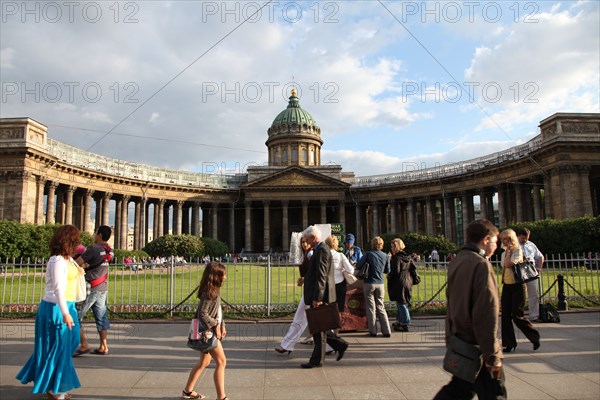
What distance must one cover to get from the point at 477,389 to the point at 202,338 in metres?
3.09

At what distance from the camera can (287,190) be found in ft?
186

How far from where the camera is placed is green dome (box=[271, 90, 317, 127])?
71.1 metres

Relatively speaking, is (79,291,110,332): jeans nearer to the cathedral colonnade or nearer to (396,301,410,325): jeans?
(396,301,410,325): jeans

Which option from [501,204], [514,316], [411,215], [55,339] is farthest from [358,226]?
[55,339]

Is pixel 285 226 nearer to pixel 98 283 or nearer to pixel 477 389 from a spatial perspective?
pixel 98 283

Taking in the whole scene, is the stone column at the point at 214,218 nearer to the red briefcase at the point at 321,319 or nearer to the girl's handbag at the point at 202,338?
the red briefcase at the point at 321,319

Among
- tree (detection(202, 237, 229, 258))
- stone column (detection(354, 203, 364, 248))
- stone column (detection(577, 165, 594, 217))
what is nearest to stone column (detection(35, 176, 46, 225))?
tree (detection(202, 237, 229, 258))

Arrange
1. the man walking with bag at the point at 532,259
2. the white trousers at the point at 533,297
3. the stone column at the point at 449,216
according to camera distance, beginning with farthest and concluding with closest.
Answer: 1. the stone column at the point at 449,216
2. the white trousers at the point at 533,297
3. the man walking with bag at the point at 532,259

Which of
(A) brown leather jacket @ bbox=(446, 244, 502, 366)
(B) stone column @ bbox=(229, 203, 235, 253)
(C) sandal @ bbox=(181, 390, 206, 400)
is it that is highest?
(B) stone column @ bbox=(229, 203, 235, 253)

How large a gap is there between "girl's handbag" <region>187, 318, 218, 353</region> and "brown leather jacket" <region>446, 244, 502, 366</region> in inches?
108

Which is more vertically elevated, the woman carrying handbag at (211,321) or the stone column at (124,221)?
the stone column at (124,221)

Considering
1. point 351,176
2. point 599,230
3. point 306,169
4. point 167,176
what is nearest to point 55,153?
point 167,176

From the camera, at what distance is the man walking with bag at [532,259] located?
913 cm

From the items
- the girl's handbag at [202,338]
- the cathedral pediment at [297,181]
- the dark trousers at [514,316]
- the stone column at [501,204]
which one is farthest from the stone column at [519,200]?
the girl's handbag at [202,338]
